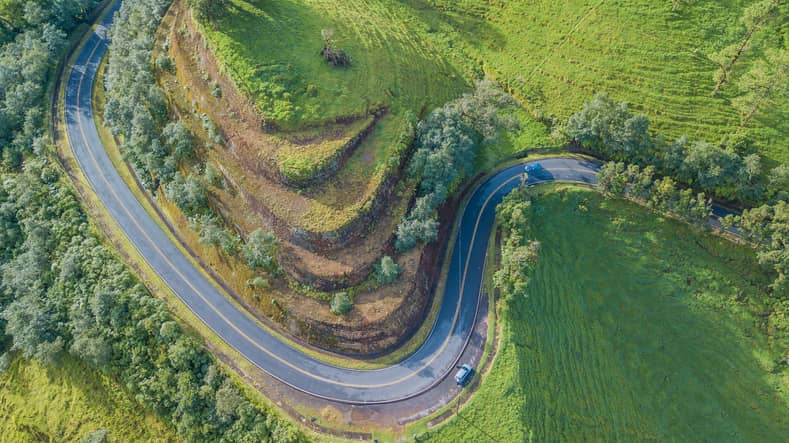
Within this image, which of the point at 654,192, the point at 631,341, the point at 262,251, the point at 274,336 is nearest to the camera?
the point at 262,251

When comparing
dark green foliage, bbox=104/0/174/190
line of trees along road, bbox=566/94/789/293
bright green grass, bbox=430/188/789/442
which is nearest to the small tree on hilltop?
dark green foliage, bbox=104/0/174/190

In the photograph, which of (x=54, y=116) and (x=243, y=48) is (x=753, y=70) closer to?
(x=243, y=48)

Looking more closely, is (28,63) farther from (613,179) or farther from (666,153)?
(666,153)

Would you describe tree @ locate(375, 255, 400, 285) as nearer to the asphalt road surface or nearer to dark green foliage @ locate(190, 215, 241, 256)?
the asphalt road surface

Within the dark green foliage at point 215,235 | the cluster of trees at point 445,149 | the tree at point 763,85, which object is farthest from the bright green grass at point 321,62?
the tree at point 763,85

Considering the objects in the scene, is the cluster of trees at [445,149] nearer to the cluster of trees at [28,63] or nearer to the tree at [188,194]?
the tree at [188,194]

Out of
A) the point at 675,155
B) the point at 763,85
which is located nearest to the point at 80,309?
the point at 675,155
